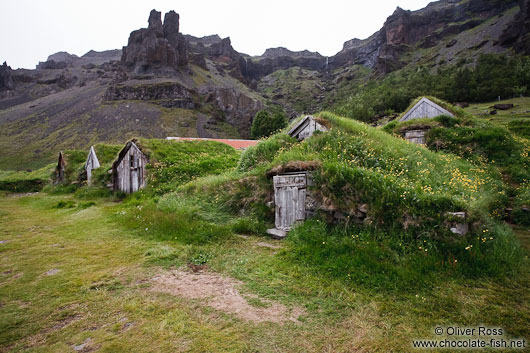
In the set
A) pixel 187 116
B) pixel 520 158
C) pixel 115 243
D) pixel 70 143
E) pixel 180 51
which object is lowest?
Result: pixel 115 243

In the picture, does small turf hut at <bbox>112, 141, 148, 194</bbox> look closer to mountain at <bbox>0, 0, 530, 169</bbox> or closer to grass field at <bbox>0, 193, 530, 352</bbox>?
grass field at <bbox>0, 193, 530, 352</bbox>

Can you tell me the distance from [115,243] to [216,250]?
3309mm

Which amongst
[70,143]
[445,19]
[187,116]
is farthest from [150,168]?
[445,19]

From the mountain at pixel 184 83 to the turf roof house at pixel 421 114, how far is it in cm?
5653

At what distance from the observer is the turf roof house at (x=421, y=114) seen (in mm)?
15125

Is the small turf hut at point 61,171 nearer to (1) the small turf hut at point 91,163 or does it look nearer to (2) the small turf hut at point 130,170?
(1) the small turf hut at point 91,163

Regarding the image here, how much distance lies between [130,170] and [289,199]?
13.0m

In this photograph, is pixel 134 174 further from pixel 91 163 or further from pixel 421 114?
pixel 421 114

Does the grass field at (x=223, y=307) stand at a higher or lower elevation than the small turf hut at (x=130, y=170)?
lower

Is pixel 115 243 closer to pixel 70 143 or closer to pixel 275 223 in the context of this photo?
pixel 275 223

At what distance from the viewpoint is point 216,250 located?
6.94 meters

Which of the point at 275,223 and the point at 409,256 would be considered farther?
the point at 275,223

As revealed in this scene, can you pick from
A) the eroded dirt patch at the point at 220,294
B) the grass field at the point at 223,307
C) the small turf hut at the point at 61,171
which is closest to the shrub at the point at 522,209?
the grass field at the point at 223,307

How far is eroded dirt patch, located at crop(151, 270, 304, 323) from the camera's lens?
4137 millimetres
